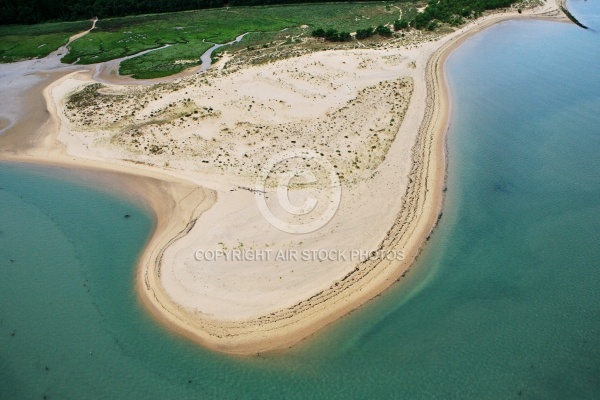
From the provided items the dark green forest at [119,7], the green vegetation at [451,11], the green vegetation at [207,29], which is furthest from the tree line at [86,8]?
the green vegetation at [451,11]

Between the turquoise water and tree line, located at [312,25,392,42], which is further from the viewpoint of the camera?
tree line, located at [312,25,392,42]

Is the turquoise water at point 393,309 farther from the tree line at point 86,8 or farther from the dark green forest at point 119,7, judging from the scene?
the tree line at point 86,8

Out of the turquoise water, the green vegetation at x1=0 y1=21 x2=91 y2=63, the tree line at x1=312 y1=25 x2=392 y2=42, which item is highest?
the tree line at x1=312 y1=25 x2=392 y2=42

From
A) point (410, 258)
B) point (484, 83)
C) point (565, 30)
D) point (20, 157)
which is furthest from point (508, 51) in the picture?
point (20, 157)

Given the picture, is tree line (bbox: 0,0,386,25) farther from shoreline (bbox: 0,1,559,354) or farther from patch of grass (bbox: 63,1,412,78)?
shoreline (bbox: 0,1,559,354)

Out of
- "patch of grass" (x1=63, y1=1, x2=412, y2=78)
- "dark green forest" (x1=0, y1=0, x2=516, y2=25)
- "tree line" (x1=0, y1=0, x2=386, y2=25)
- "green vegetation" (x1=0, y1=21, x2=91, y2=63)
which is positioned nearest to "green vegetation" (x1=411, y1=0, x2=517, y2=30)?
"dark green forest" (x1=0, y1=0, x2=516, y2=25)

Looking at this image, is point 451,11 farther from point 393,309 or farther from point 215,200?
point 393,309

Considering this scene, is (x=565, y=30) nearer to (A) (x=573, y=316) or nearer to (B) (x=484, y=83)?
(B) (x=484, y=83)

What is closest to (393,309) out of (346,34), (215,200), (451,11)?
(215,200)
